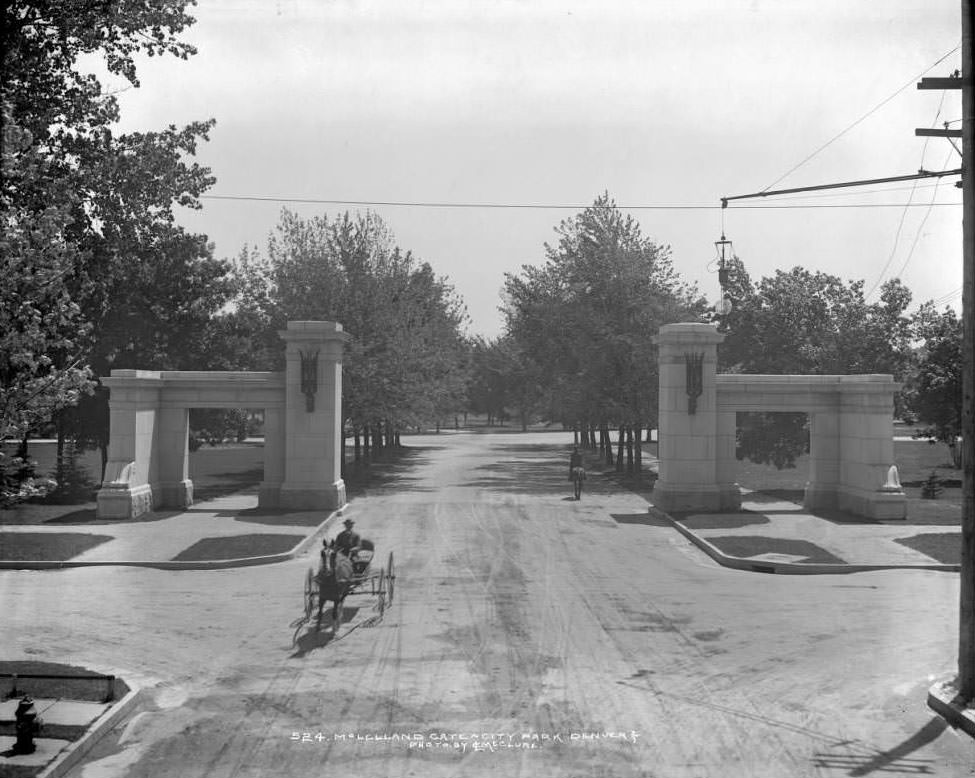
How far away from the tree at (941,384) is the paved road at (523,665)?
2576 centimetres

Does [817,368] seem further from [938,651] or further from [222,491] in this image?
[938,651]

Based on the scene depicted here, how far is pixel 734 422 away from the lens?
2823 centimetres

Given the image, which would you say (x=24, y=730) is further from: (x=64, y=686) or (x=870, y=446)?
(x=870, y=446)

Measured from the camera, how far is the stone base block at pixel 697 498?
91.0ft

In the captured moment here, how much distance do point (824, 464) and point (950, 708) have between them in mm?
19815

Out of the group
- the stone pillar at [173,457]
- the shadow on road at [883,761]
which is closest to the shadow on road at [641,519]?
the stone pillar at [173,457]

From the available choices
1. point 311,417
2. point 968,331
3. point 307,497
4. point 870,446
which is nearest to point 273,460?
point 307,497

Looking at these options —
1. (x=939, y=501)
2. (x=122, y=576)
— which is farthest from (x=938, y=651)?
(x=939, y=501)

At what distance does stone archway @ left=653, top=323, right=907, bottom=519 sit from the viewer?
2723cm

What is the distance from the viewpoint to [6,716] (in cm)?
971

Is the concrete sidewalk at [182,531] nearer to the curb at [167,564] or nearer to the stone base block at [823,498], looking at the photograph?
the curb at [167,564]

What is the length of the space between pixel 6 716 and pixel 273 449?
18620 mm

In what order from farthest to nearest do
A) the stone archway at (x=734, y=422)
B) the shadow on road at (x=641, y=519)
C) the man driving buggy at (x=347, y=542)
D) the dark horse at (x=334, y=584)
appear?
1. the stone archway at (x=734, y=422)
2. the shadow on road at (x=641, y=519)
3. the man driving buggy at (x=347, y=542)
4. the dark horse at (x=334, y=584)

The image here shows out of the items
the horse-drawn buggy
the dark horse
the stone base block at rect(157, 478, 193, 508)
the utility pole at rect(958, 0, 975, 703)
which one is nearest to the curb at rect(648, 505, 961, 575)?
the horse-drawn buggy
